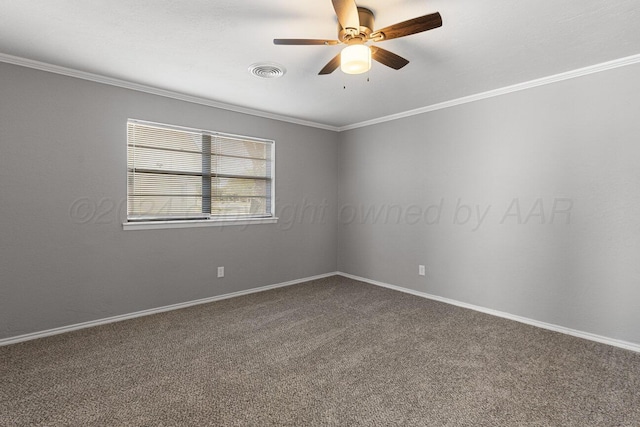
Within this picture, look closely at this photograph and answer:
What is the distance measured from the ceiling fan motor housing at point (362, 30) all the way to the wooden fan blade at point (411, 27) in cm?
5

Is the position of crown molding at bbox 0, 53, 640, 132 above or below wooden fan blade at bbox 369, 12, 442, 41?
above

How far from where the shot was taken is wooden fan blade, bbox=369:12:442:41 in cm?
181

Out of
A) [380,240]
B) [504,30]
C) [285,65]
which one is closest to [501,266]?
[380,240]

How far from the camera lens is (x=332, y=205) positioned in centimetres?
536

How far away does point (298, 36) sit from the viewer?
2424mm

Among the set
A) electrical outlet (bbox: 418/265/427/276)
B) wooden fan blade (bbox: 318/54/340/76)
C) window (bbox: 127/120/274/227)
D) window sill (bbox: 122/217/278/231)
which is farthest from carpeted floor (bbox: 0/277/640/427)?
wooden fan blade (bbox: 318/54/340/76)

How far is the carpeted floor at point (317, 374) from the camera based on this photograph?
1.94 metres

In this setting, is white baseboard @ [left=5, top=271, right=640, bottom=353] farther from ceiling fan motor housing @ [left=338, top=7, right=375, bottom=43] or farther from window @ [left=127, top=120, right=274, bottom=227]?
ceiling fan motor housing @ [left=338, top=7, right=375, bottom=43]

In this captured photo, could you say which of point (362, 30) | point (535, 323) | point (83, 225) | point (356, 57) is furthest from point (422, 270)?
point (83, 225)

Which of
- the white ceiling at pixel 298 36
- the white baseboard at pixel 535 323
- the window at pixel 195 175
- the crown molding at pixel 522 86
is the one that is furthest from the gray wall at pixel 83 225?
the white baseboard at pixel 535 323

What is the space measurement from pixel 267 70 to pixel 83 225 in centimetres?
228

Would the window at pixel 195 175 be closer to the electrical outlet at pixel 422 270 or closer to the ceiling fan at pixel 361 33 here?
the electrical outlet at pixel 422 270

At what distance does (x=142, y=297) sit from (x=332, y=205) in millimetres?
2947

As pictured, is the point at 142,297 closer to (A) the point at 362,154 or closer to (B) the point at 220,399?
(B) the point at 220,399
